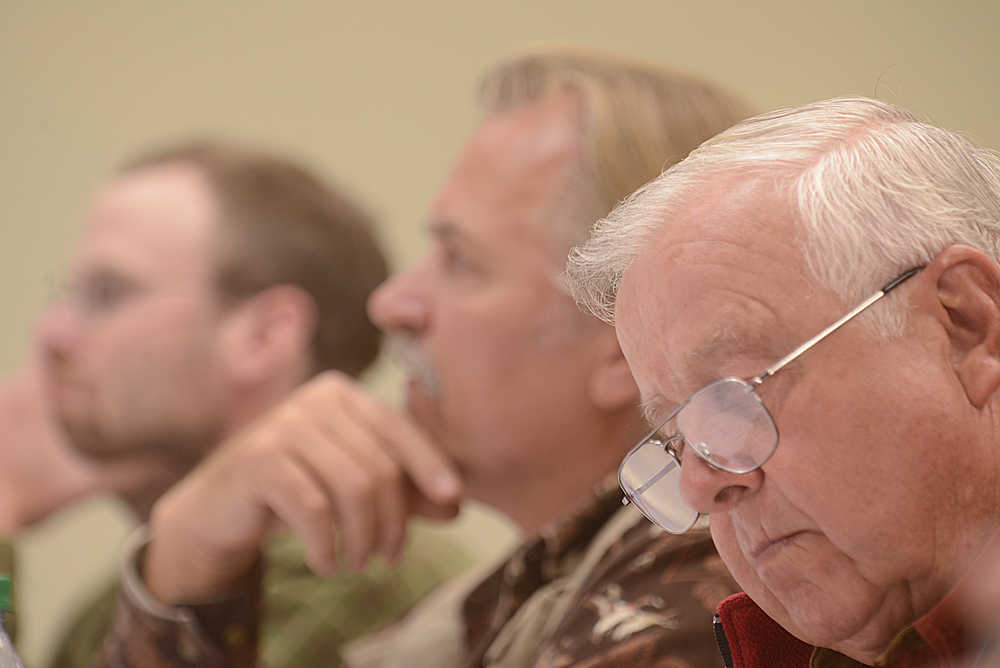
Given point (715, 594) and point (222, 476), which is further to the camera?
point (222, 476)

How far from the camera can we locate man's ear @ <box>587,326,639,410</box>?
4.61 feet

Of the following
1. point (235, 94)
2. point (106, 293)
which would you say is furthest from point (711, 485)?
point (235, 94)

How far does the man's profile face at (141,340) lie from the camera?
2086 millimetres

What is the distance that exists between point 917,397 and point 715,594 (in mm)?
370

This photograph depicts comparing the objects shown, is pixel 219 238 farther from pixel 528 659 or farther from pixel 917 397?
pixel 917 397

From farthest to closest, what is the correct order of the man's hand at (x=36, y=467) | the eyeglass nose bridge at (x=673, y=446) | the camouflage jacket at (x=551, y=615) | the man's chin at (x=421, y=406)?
the man's hand at (x=36, y=467), the man's chin at (x=421, y=406), the camouflage jacket at (x=551, y=615), the eyeglass nose bridge at (x=673, y=446)

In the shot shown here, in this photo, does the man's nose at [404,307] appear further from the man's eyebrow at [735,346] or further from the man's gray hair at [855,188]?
the man's eyebrow at [735,346]

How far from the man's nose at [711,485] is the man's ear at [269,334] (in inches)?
58.0

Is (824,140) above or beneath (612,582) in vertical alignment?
above

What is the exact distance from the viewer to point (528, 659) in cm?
120

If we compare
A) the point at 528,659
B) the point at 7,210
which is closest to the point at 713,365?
the point at 528,659

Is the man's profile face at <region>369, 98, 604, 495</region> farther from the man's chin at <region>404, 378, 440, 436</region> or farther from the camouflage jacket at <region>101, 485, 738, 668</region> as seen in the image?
the camouflage jacket at <region>101, 485, 738, 668</region>

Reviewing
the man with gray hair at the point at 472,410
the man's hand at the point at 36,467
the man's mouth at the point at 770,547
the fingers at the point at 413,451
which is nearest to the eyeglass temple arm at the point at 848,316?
the man's mouth at the point at 770,547

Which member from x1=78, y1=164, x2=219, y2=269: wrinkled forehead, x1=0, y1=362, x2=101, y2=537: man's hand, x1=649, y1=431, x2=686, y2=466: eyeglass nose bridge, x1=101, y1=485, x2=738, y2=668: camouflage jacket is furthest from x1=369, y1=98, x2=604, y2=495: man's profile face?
x1=0, y1=362, x2=101, y2=537: man's hand
